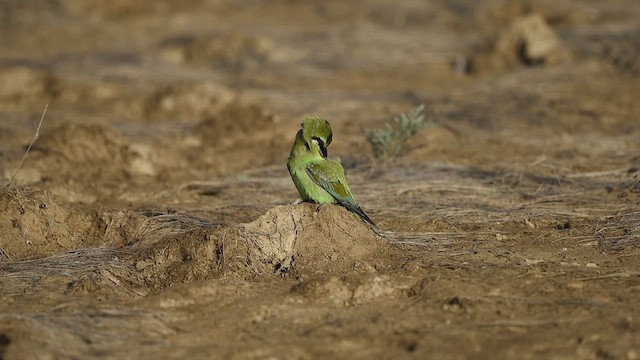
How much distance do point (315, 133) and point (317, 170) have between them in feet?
0.78

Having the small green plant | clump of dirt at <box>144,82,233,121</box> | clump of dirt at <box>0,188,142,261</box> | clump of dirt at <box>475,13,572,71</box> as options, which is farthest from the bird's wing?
clump of dirt at <box>475,13,572,71</box>

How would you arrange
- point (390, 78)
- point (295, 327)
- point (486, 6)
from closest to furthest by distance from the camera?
point (295, 327)
point (390, 78)
point (486, 6)

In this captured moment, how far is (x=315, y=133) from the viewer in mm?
6148

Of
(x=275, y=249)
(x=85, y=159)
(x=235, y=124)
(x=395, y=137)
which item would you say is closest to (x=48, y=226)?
(x=275, y=249)

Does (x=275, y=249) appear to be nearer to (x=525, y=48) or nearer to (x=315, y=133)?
(x=315, y=133)

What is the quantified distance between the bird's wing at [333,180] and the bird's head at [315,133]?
114 millimetres

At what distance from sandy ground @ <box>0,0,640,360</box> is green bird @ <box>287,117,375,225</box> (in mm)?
134

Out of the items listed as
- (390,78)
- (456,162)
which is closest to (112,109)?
(390,78)

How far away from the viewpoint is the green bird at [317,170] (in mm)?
6172

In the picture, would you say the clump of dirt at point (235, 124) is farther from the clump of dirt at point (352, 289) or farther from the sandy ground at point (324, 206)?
the clump of dirt at point (352, 289)

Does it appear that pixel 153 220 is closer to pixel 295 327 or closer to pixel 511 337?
pixel 295 327

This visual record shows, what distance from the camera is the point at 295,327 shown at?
5055 mm

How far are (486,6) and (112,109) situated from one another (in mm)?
7650

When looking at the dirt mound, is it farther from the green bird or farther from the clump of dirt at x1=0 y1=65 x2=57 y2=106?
the clump of dirt at x1=0 y1=65 x2=57 y2=106
